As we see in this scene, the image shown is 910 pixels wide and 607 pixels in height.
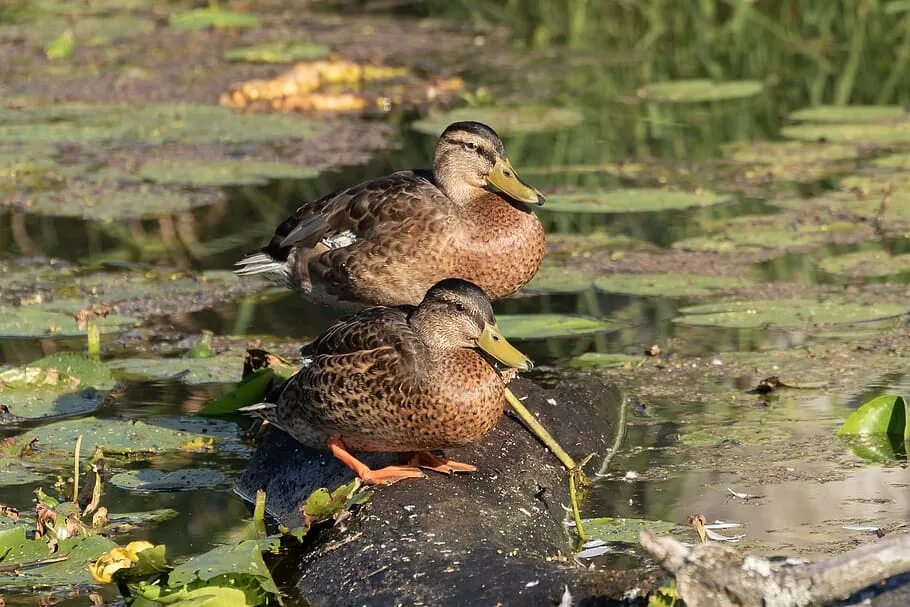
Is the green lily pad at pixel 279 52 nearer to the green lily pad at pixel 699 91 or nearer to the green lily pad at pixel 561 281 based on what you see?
the green lily pad at pixel 699 91

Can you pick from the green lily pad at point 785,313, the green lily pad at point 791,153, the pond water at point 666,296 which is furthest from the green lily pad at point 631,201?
the green lily pad at point 785,313

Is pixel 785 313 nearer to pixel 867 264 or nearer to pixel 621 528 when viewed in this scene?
pixel 867 264

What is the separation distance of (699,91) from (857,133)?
5.84 feet

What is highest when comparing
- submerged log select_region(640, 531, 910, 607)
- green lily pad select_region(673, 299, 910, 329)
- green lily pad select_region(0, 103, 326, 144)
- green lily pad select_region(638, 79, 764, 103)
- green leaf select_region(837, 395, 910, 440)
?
submerged log select_region(640, 531, 910, 607)

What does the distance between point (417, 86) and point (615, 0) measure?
3.22 m

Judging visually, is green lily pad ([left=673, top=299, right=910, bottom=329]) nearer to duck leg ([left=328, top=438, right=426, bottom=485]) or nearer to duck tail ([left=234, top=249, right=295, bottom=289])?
duck tail ([left=234, top=249, right=295, bottom=289])

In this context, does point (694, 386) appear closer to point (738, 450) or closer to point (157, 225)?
point (738, 450)

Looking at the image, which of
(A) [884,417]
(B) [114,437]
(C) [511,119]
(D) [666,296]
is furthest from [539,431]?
(C) [511,119]

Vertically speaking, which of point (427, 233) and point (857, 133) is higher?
point (427, 233)

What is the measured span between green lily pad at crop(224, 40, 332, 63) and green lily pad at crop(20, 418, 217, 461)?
7.78 metres

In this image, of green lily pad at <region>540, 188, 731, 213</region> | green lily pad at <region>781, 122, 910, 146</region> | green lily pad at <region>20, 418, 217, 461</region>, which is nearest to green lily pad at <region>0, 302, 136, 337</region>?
green lily pad at <region>20, 418, 217, 461</region>

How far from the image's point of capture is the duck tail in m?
Answer: 6.64

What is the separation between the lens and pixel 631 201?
898 centimetres

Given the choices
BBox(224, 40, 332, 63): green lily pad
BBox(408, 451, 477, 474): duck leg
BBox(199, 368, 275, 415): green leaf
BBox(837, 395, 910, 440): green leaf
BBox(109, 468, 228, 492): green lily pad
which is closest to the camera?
BBox(408, 451, 477, 474): duck leg
